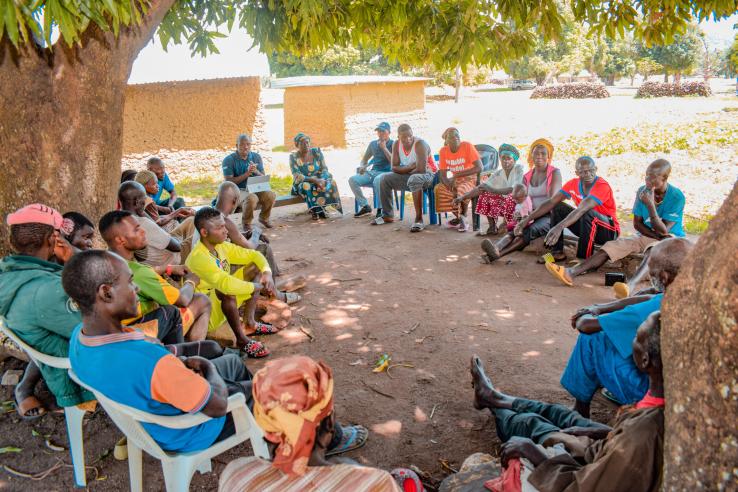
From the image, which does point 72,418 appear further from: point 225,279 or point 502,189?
point 502,189

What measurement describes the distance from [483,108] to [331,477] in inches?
1120

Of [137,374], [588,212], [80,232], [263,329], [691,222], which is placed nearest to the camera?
[137,374]

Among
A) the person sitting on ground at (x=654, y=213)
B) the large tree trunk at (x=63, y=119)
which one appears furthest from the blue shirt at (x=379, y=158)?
the large tree trunk at (x=63, y=119)

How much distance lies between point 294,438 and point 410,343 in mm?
2862

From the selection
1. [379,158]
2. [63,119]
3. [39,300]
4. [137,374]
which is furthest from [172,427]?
[379,158]

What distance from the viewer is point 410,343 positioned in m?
4.61

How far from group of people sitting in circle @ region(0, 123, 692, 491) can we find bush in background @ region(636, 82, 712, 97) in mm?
31517

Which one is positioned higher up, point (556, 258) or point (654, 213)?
point (654, 213)

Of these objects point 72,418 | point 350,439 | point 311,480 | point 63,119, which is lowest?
point 350,439

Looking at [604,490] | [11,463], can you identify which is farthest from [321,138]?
[604,490]

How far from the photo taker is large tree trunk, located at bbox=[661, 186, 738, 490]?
1493 mm

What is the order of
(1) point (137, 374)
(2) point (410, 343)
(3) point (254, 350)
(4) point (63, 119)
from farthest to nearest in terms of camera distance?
(2) point (410, 343) < (3) point (254, 350) < (4) point (63, 119) < (1) point (137, 374)

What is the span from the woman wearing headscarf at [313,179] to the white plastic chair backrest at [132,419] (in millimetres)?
6697

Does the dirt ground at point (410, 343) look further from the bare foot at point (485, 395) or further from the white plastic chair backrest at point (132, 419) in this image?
the white plastic chair backrest at point (132, 419)
